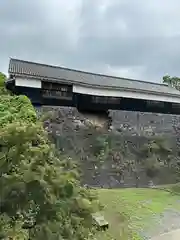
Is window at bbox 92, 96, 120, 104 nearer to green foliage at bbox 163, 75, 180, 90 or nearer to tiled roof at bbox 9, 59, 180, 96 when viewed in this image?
tiled roof at bbox 9, 59, 180, 96

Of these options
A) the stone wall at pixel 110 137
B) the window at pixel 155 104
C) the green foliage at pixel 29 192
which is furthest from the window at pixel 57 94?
the green foliage at pixel 29 192

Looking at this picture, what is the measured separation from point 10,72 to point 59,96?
6.22 ft

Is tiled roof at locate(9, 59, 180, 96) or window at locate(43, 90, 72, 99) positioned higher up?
tiled roof at locate(9, 59, 180, 96)

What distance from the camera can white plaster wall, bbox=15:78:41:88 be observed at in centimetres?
1117

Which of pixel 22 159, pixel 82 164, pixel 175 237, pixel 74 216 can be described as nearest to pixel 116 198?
pixel 82 164

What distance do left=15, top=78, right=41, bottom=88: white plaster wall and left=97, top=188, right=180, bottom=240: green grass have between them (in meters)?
4.15

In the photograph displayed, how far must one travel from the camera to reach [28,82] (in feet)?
37.2

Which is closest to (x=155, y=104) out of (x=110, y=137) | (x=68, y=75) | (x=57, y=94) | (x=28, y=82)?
(x=110, y=137)

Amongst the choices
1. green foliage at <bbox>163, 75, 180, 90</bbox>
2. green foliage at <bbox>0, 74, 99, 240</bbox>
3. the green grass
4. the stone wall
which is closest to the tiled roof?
the stone wall

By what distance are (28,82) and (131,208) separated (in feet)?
17.4

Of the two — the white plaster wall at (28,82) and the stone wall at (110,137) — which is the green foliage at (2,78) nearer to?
the white plaster wall at (28,82)

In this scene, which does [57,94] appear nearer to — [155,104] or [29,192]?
[155,104]

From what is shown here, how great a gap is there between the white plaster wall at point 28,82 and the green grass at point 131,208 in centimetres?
415

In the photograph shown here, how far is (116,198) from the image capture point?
32.9 feet
